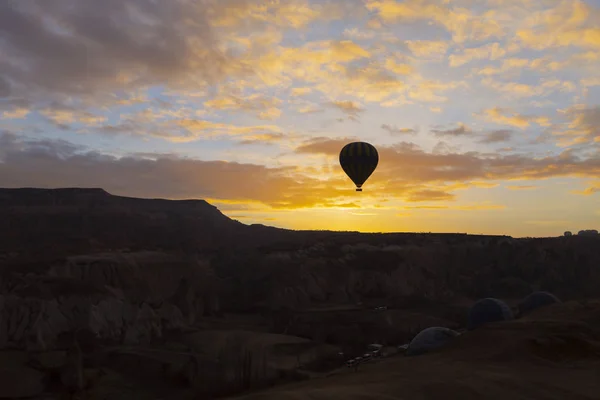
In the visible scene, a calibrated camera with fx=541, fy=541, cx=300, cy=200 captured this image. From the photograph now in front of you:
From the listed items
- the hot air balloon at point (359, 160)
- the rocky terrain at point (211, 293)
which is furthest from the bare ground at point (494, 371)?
the hot air balloon at point (359, 160)

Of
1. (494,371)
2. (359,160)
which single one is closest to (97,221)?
(359,160)

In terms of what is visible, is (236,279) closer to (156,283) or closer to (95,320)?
(156,283)

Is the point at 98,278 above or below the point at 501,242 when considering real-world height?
below

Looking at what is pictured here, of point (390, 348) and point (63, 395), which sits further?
point (390, 348)

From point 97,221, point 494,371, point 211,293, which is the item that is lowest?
point 211,293

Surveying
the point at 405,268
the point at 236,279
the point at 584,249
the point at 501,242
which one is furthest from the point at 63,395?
the point at 584,249

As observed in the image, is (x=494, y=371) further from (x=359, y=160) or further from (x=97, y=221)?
(x=97, y=221)

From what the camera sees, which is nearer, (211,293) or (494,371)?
(494,371)
